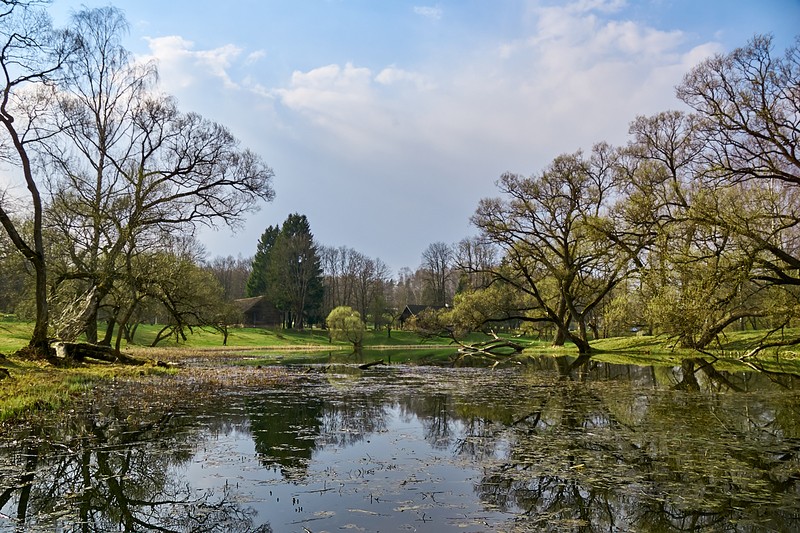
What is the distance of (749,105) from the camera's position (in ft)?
64.7

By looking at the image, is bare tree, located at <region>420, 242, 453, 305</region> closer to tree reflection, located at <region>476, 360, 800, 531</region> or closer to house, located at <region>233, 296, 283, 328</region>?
house, located at <region>233, 296, 283, 328</region>

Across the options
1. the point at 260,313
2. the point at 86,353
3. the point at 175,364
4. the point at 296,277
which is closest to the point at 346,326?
the point at 296,277

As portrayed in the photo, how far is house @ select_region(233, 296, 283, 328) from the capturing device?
74.4m

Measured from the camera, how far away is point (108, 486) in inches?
251

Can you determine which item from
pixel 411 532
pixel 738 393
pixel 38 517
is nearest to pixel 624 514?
pixel 411 532

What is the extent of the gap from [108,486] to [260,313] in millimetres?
71208

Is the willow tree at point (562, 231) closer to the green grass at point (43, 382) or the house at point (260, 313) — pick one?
the green grass at point (43, 382)

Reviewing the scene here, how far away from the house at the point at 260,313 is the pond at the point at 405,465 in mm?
61483

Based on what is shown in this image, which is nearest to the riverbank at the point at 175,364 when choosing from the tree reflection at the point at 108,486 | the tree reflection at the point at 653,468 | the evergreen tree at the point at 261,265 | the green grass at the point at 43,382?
the green grass at the point at 43,382

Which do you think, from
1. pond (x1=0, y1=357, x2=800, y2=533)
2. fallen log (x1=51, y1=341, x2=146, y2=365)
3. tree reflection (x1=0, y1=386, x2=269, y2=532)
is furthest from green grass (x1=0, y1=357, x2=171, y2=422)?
tree reflection (x1=0, y1=386, x2=269, y2=532)

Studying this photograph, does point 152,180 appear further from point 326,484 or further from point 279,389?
point 326,484

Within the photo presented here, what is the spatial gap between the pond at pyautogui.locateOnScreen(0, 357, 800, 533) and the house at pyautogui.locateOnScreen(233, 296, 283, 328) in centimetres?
6148

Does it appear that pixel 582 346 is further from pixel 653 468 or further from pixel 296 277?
pixel 296 277

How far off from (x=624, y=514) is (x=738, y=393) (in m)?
11.8
